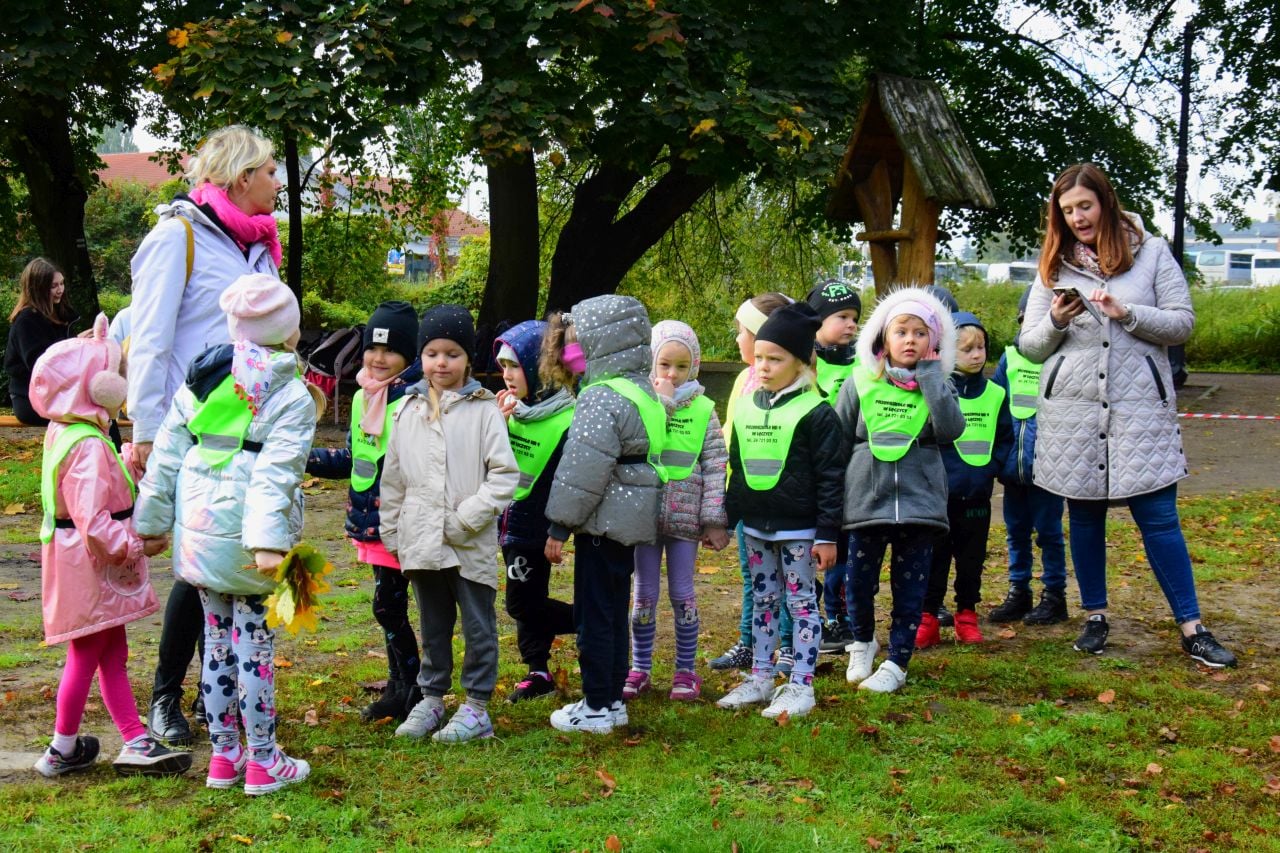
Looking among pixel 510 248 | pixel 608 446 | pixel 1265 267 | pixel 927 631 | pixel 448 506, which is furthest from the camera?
pixel 1265 267

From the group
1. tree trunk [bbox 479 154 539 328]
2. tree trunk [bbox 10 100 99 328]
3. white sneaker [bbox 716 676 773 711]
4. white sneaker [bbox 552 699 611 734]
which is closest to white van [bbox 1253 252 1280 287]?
tree trunk [bbox 479 154 539 328]

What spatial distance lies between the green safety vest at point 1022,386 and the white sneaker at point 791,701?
2.45 metres

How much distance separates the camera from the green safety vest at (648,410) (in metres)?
4.90

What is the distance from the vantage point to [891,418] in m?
5.36

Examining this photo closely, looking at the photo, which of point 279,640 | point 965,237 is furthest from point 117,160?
point 279,640

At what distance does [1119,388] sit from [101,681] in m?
4.35

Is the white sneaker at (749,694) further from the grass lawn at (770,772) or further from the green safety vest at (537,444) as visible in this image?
the green safety vest at (537,444)

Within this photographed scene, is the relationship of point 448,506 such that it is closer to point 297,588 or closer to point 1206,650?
point 297,588

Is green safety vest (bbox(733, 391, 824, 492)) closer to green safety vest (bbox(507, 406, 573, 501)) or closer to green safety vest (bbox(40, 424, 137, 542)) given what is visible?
green safety vest (bbox(507, 406, 573, 501))

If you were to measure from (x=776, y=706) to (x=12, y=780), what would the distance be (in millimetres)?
2748

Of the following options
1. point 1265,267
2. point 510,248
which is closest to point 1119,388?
point 510,248

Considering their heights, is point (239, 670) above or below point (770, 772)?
above

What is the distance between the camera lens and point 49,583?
4359 mm

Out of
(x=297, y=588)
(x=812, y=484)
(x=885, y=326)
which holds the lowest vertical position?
(x=297, y=588)
